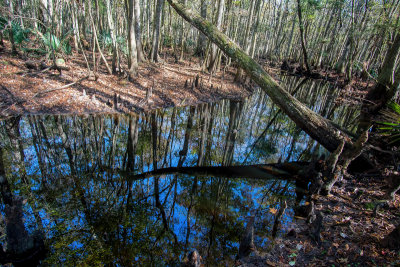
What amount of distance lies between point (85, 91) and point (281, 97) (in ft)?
26.5

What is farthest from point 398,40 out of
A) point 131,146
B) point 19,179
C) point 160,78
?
point 19,179

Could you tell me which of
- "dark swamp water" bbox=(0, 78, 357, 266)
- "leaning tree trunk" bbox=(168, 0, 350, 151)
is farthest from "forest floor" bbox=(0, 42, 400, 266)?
"leaning tree trunk" bbox=(168, 0, 350, 151)

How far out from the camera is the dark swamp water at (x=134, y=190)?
3.75m

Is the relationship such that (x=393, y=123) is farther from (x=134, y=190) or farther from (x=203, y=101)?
(x=203, y=101)

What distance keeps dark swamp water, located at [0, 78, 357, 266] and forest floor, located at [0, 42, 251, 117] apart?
0.67 metres

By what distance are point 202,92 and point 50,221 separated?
33.6ft

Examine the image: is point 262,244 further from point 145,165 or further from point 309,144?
point 309,144

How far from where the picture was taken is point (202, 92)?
1306 cm

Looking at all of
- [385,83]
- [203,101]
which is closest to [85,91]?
[203,101]

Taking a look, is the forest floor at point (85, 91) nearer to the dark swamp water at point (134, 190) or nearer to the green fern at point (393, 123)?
the dark swamp water at point (134, 190)

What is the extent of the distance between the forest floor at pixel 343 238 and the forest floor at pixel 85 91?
26.3 ft

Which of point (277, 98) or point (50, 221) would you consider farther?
point (277, 98)

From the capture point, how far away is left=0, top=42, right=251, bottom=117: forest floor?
28.2 feet

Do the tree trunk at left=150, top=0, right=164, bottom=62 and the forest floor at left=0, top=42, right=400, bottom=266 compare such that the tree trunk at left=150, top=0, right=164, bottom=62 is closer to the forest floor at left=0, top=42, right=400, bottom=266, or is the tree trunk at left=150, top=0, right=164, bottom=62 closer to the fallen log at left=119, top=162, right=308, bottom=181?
the forest floor at left=0, top=42, right=400, bottom=266
